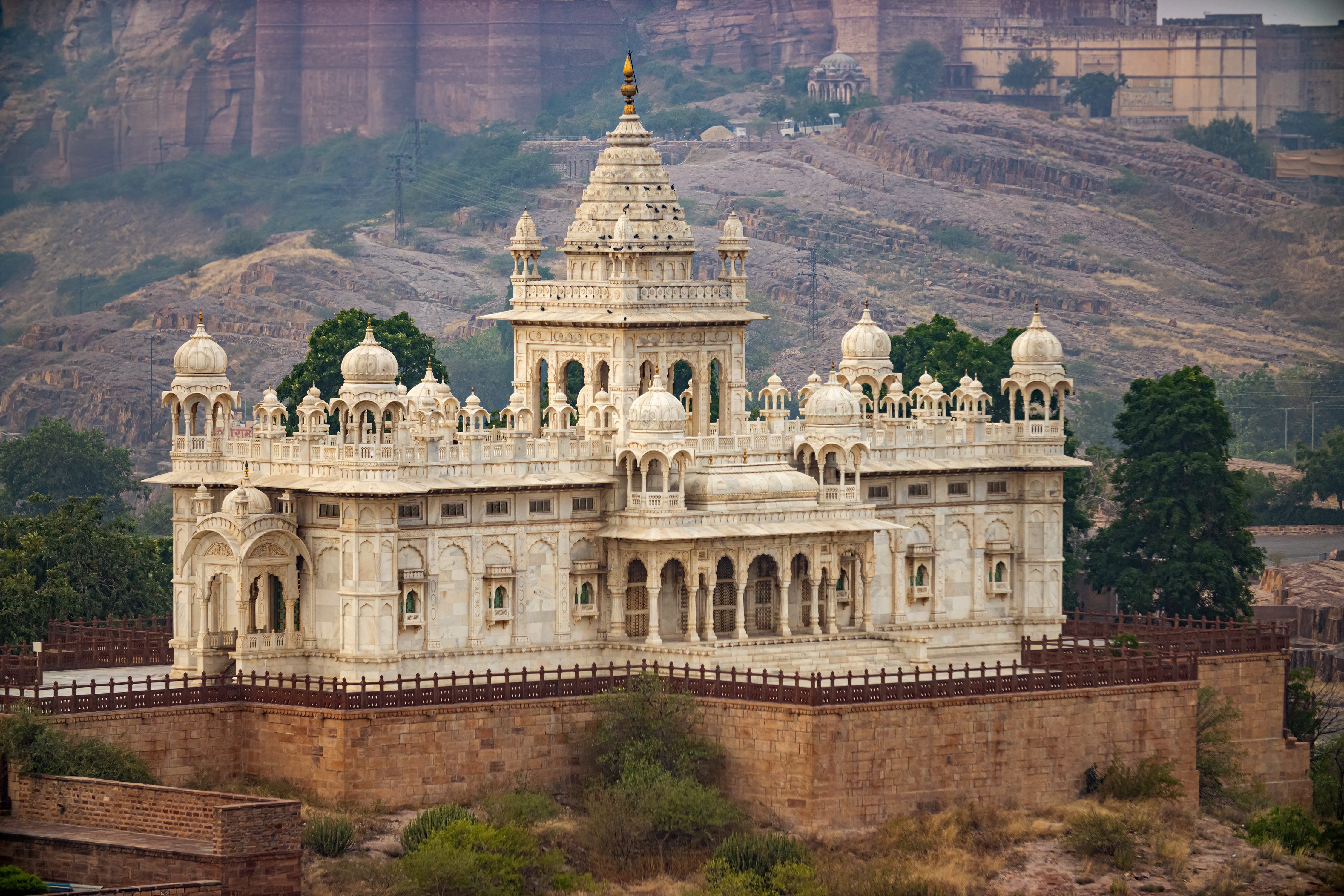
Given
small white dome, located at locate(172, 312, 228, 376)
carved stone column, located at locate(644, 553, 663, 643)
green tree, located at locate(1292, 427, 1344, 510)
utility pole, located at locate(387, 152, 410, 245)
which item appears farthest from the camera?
utility pole, located at locate(387, 152, 410, 245)

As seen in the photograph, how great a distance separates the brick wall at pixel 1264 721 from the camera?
82.5m

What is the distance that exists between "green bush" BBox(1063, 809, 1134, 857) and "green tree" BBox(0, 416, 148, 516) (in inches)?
2392

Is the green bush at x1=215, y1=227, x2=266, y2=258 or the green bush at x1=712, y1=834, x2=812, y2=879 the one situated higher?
the green bush at x1=215, y1=227, x2=266, y2=258

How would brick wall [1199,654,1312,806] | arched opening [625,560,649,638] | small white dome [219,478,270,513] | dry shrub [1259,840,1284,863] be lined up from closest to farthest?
small white dome [219,478,270,513] → dry shrub [1259,840,1284,863] → arched opening [625,560,649,638] → brick wall [1199,654,1312,806]

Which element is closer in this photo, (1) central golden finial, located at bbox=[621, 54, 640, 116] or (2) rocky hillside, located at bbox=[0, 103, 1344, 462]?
(1) central golden finial, located at bbox=[621, 54, 640, 116]

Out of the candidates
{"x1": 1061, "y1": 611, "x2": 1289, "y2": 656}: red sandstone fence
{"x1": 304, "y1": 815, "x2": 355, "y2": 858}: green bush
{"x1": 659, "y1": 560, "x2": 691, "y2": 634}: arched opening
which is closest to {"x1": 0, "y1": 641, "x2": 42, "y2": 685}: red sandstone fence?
{"x1": 304, "y1": 815, "x2": 355, "y2": 858}: green bush

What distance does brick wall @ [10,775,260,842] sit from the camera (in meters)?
67.2

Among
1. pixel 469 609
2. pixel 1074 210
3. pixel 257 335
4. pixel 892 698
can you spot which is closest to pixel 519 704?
pixel 469 609

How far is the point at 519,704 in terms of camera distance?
73.5 meters

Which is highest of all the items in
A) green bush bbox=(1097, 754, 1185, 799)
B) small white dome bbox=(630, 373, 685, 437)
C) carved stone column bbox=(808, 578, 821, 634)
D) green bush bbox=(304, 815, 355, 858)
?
small white dome bbox=(630, 373, 685, 437)

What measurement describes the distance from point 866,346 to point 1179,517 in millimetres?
14707

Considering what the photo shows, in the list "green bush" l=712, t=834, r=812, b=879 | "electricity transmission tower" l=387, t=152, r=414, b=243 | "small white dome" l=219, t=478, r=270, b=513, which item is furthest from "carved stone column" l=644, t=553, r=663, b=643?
"electricity transmission tower" l=387, t=152, r=414, b=243

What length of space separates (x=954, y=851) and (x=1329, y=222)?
385 feet

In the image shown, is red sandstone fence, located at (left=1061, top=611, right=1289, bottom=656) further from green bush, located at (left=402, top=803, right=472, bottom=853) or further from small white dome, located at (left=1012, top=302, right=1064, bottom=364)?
green bush, located at (left=402, top=803, right=472, bottom=853)
